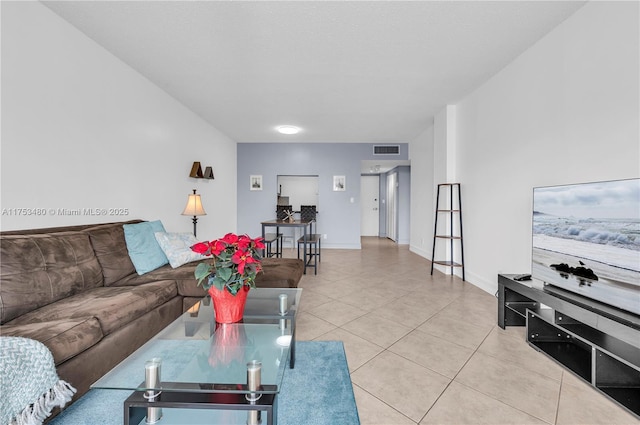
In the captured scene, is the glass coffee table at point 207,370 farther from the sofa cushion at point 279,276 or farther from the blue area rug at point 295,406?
the sofa cushion at point 279,276

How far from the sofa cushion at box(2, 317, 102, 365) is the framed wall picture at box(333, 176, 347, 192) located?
5599 millimetres

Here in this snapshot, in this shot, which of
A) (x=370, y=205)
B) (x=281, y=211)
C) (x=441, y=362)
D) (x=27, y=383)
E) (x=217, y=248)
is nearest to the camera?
(x=27, y=383)

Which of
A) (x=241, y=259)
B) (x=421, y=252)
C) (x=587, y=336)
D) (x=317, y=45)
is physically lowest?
(x=421, y=252)

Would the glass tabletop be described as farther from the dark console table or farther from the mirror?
the mirror

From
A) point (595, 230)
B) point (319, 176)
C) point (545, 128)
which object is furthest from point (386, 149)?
point (595, 230)

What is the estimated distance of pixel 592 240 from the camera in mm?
1753

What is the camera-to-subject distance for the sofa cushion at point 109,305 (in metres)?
1.56

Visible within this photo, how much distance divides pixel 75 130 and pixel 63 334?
1.94 m

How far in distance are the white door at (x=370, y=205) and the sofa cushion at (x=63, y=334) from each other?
8.24m

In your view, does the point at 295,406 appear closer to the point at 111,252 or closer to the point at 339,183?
the point at 111,252

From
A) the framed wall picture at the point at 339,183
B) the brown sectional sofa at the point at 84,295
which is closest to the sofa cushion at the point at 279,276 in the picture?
the brown sectional sofa at the point at 84,295

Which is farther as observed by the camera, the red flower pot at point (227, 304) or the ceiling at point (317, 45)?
the ceiling at point (317, 45)

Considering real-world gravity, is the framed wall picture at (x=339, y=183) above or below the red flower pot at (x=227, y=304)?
above

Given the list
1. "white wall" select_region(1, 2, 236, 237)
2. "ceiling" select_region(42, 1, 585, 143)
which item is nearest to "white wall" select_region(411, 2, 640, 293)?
"ceiling" select_region(42, 1, 585, 143)
